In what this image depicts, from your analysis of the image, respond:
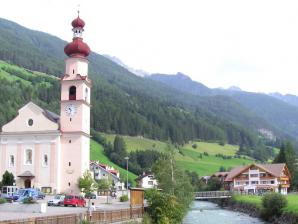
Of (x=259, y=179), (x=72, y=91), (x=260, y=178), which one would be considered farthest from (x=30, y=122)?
(x=260, y=178)

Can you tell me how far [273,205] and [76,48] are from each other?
36219mm

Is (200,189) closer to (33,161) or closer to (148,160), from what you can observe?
(148,160)

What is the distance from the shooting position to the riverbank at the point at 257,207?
64.1m

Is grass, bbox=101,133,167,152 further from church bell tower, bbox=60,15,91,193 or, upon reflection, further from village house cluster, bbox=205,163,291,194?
church bell tower, bbox=60,15,91,193

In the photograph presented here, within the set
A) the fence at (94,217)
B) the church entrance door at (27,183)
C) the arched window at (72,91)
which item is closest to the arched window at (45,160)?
the church entrance door at (27,183)

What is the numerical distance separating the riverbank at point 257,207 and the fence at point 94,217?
2572cm

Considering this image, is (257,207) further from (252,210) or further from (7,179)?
(7,179)

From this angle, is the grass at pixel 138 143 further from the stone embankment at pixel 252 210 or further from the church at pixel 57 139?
the church at pixel 57 139

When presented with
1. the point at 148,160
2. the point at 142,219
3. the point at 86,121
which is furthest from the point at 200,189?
the point at 142,219

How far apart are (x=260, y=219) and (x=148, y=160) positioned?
91321 mm

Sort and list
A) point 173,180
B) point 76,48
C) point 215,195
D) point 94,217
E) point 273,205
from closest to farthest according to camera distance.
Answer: point 94,217 → point 173,180 → point 273,205 → point 76,48 → point 215,195

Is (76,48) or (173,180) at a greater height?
(76,48)

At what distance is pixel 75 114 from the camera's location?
7925 centimetres

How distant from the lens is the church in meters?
78.0
